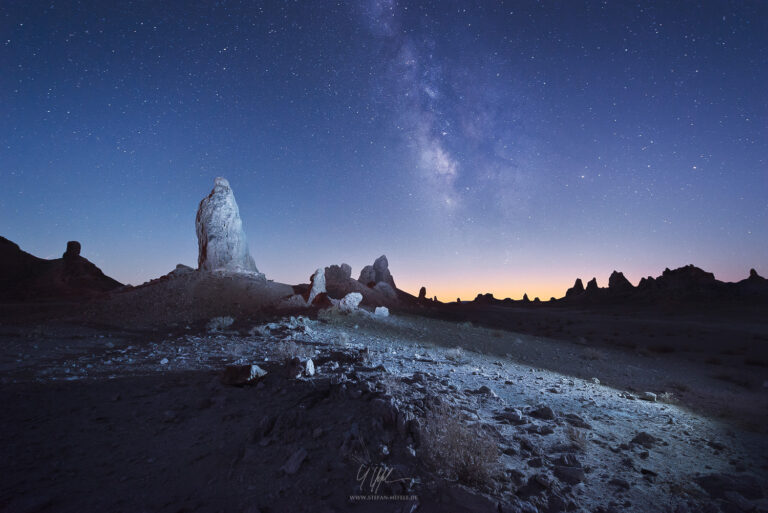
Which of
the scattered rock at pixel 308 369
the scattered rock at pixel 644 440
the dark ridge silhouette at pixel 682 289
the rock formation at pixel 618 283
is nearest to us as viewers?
the scattered rock at pixel 644 440

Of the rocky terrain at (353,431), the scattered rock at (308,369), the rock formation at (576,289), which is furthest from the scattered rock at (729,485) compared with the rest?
the rock formation at (576,289)

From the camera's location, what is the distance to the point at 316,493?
3254 millimetres

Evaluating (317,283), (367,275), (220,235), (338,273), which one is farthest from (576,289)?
(220,235)

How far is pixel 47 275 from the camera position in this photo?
57375 millimetres

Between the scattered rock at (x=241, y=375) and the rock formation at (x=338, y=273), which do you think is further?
the rock formation at (x=338, y=273)

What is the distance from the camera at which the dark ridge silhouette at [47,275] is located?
168 ft

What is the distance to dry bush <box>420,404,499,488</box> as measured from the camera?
337cm

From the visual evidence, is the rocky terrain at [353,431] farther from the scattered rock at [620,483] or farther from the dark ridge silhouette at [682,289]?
the dark ridge silhouette at [682,289]

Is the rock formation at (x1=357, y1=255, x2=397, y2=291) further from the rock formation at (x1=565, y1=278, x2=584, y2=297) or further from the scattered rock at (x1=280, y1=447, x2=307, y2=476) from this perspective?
the rock formation at (x1=565, y1=278, x2=584, y2=297)

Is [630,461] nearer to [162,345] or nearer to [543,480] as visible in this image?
[543,480]

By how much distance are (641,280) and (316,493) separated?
103228mm

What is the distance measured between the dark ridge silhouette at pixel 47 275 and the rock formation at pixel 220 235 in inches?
1324

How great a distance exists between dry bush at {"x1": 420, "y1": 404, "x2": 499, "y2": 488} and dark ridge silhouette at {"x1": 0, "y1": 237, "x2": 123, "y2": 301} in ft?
211

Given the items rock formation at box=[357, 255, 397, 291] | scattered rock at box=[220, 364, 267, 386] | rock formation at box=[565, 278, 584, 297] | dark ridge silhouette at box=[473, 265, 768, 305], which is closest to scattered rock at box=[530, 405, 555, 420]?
scattered rock at box=[220, 364, 267, 386]
